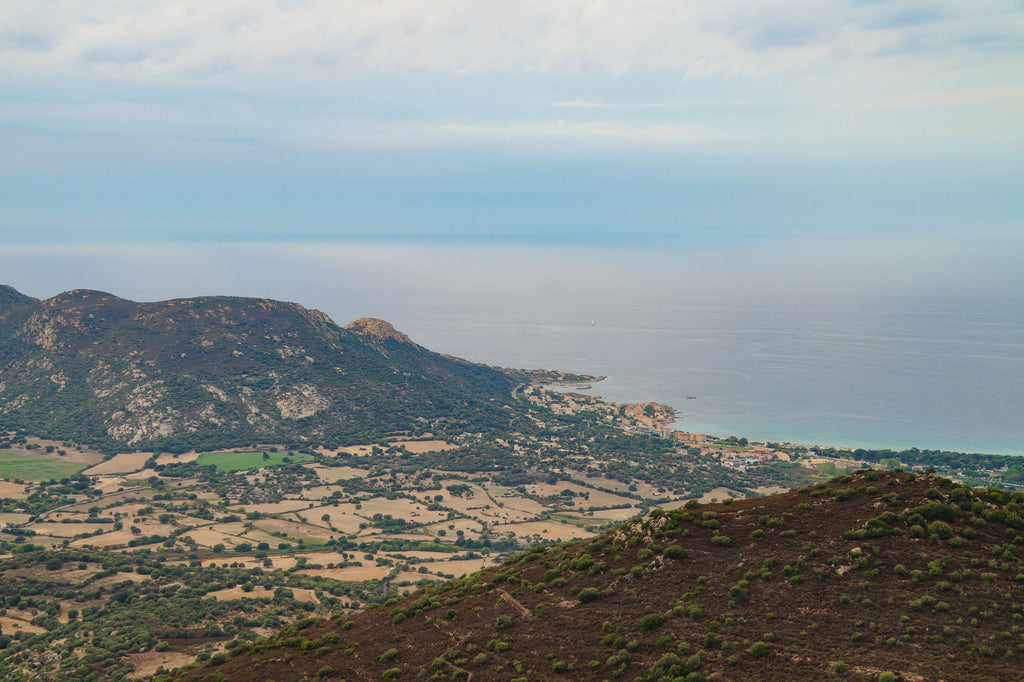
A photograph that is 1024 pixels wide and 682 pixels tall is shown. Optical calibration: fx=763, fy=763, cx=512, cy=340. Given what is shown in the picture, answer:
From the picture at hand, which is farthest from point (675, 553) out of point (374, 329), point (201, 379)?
point (374, 329)

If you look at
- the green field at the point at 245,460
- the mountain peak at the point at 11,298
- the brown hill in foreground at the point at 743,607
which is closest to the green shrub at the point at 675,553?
the brown hill in foreground at the point at 743,607

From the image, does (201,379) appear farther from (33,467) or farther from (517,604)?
(517,604)

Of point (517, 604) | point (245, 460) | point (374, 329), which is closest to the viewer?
point (517, 604)

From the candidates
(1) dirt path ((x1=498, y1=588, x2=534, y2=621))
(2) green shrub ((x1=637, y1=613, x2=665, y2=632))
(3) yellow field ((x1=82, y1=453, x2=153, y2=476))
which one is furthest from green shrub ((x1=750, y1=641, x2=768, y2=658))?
(3) yellow field ((x1=82, y1=453, x2=153, y2=476))

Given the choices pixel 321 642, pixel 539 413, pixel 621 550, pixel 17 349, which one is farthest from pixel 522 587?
pixel 17 349

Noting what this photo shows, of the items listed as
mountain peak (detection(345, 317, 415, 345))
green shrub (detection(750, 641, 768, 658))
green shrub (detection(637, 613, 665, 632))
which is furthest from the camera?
mountain peak (detection(345, 317, 415, 345))

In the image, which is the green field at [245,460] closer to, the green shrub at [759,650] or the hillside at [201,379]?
the hillside at [201,379]

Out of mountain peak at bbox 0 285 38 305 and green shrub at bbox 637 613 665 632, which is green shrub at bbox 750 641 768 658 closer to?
green shrub at bbox 637 613 665 632
